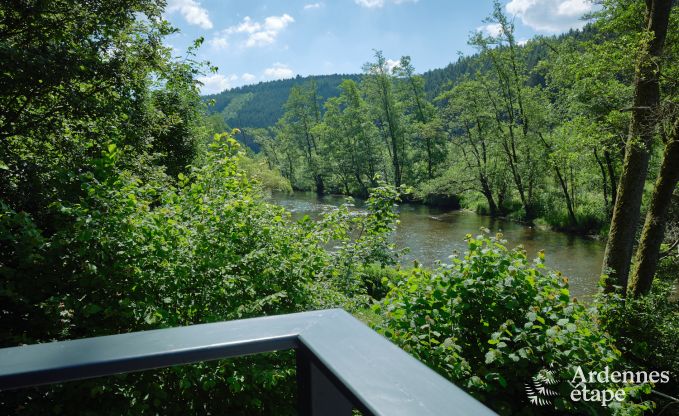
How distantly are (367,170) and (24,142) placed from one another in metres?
39.5

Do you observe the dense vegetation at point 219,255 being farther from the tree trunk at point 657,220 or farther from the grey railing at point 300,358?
the grey railing at point 300,358

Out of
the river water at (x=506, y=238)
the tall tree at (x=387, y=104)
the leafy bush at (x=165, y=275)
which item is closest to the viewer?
the leafy bush at (x=165, y=275)

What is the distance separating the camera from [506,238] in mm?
20766

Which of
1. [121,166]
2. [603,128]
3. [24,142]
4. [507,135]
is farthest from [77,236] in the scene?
[507,135]

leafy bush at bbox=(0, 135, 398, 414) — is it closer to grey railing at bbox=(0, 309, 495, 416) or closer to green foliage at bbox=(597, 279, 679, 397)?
grey railing at bbox=(0, 309, 495, 416)

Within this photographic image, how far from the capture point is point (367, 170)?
151 feet

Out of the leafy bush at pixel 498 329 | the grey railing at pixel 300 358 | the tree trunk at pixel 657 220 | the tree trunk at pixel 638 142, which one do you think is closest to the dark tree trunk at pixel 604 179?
the tree trunk at pixel 657 220

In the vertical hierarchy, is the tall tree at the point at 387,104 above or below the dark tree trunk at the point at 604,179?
above

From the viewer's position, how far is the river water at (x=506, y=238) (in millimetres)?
16116

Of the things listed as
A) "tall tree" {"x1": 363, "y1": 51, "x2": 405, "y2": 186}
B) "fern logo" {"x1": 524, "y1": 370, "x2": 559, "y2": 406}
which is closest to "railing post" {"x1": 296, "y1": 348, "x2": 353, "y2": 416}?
"fern logo" {"x1": 524, "y1": 370, "x2": 559, "y2": 406}

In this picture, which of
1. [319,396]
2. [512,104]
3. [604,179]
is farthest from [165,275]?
[512,104]

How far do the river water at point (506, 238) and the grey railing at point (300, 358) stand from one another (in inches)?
492

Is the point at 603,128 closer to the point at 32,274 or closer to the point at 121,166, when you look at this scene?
the point at 121,166

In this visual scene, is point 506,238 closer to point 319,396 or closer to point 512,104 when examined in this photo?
point 512,104
